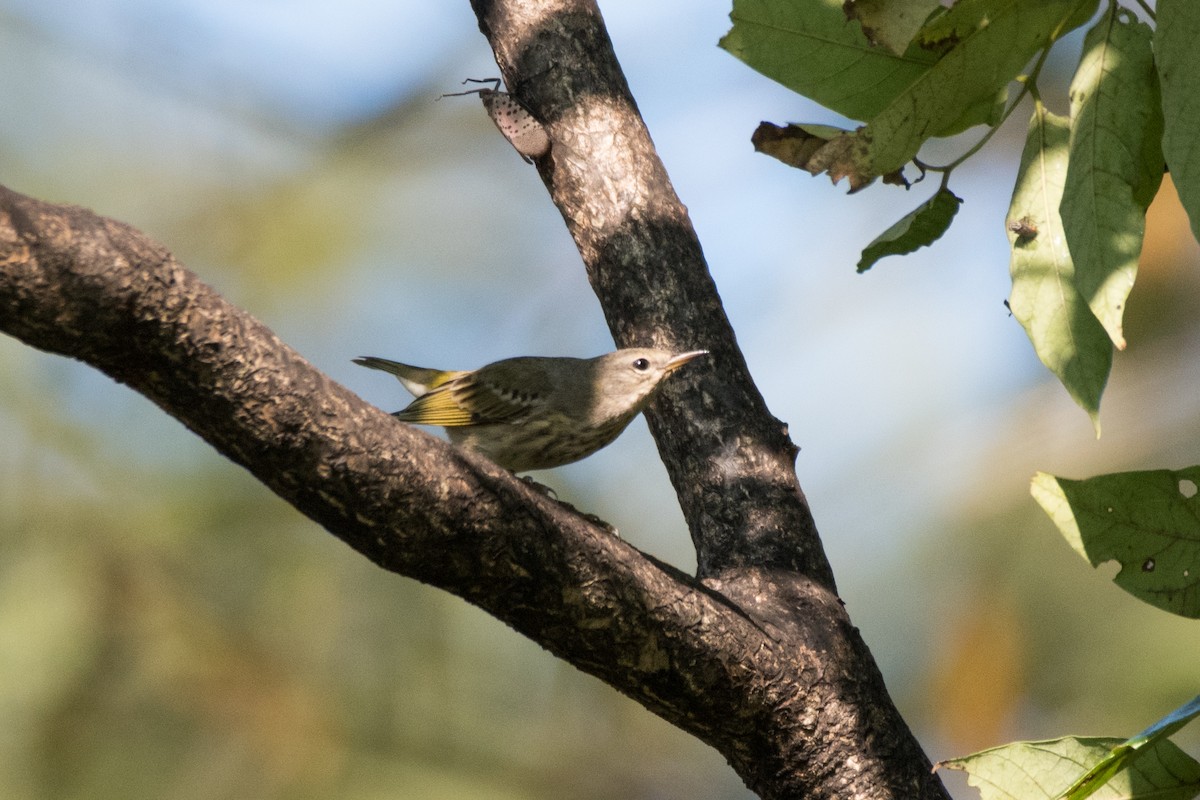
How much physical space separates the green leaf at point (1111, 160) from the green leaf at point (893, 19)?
Result: 26 centimetres

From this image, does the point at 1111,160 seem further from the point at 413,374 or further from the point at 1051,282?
the point at 413,374

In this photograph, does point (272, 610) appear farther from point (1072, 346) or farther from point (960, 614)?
point (1072, 346)

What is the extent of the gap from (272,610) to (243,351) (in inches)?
207

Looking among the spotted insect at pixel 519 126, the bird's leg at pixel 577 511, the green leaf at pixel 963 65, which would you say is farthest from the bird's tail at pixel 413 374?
the green leaf at pixel 963 65

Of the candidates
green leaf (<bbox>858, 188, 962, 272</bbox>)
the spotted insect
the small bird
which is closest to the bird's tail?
the small bird

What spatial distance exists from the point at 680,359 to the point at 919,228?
3.59ft

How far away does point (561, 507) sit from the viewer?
212 centimetres

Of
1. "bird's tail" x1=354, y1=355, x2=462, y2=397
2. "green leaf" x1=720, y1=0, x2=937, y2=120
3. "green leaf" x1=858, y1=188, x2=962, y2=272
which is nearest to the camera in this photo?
"green leaf" x1=720, y1=0, x2=937, y2=120

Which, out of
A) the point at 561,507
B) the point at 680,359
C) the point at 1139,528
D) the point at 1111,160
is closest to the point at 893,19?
the point at 1111,160

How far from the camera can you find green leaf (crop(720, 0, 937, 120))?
1.89 metres

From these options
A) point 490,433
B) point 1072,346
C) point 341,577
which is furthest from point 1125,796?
point 341,577

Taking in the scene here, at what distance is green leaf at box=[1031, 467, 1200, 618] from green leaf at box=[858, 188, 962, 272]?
→ 0.66 m

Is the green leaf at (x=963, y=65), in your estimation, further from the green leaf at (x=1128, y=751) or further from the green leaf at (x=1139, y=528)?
the green leaf at (x=1128, y=751)

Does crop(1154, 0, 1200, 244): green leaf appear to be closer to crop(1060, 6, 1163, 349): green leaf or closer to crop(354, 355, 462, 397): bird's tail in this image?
crop(1060, 6, 1163, 349): green leaf
